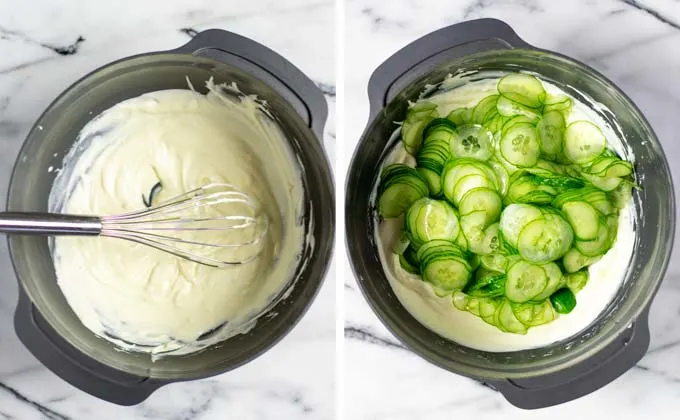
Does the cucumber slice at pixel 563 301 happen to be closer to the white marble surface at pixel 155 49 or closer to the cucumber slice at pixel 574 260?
the cucumber slice at pixel 574 260

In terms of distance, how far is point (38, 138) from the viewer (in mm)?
959

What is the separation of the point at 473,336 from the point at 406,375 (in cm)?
12

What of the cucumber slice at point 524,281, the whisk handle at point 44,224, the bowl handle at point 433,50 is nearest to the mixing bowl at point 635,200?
the bowl handle at point 433,50

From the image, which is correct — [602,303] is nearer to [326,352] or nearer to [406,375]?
[406,375]

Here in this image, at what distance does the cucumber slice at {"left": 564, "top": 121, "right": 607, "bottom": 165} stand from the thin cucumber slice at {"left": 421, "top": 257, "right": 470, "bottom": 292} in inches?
8.9

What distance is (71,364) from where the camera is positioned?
961mm

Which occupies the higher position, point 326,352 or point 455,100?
point 455,100

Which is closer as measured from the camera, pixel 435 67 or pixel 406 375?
pixel 435 67

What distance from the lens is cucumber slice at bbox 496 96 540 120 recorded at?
1.00 metres

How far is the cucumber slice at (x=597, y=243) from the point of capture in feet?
3.21

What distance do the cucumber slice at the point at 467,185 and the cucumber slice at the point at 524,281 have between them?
0.11 m

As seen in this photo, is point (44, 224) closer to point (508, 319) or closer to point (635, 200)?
point (508, 319)

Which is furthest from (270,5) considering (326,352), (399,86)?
(326,352)

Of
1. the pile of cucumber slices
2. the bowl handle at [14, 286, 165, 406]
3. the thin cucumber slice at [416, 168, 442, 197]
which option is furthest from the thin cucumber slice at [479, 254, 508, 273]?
the bowl handle at [14, 286, 165, 406]
